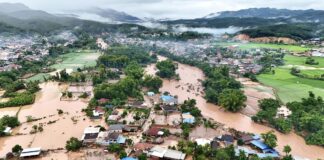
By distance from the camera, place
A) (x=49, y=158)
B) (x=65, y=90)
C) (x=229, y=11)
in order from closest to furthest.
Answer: (x=49, y=158) → (x=65, y=90) → (x=229, y=11)

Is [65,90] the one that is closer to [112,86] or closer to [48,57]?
[112,86]

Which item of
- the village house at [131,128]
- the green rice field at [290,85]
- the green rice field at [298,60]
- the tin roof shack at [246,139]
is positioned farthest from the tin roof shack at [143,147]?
the green rice field at [298,60]

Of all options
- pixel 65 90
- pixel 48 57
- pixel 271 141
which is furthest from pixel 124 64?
pixel 271 141

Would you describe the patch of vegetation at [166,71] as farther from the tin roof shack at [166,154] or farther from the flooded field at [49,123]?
the tin roof shack at [166,154]

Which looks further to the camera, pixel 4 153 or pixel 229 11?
pixel 229 11

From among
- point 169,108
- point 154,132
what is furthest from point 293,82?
point 154,132

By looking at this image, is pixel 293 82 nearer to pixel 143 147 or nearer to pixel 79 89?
pixel 143 147

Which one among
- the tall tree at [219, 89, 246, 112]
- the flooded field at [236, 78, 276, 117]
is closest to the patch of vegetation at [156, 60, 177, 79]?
the flooded field at [236, 78, 276, 117]
